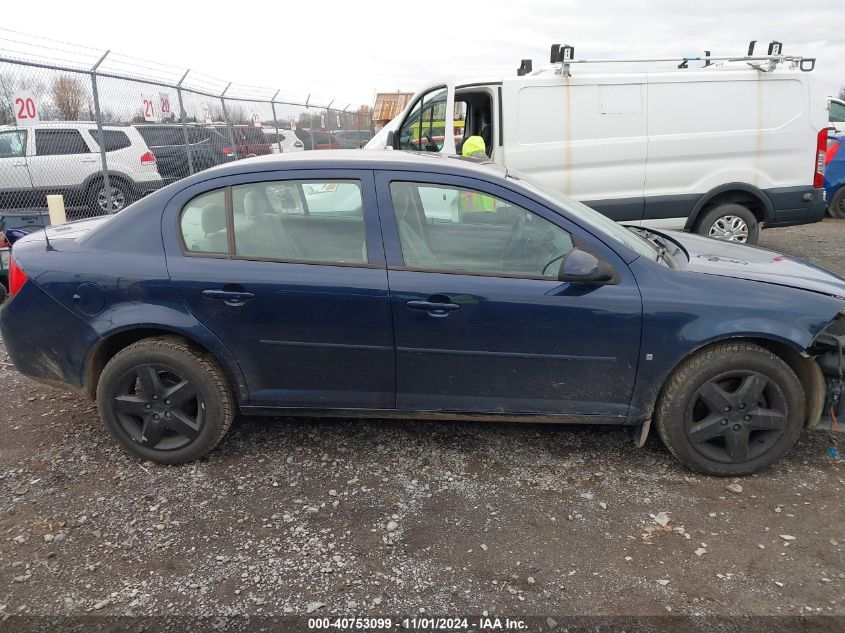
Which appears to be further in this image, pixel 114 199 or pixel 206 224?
pixel 114 199

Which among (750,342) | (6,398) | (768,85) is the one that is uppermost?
(768,85)

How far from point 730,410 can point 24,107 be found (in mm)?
8067

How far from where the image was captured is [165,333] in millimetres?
3215

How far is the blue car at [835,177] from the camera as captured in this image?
10.6 m

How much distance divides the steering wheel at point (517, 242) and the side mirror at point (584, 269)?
8.8 inches

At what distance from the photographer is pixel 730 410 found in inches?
119

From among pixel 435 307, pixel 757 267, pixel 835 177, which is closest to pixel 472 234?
pixel 435 307

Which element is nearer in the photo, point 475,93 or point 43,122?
point 475,93

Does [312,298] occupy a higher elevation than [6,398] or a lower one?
higher

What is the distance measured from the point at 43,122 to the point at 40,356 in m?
6.42

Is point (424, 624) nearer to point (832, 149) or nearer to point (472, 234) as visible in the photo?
point (472, 234)

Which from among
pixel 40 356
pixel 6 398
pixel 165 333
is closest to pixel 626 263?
pixel 165 333

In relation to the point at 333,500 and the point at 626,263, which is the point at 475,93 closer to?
the point at 626,263

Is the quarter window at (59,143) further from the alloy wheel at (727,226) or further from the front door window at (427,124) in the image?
the alloy wheel at (727,226)
